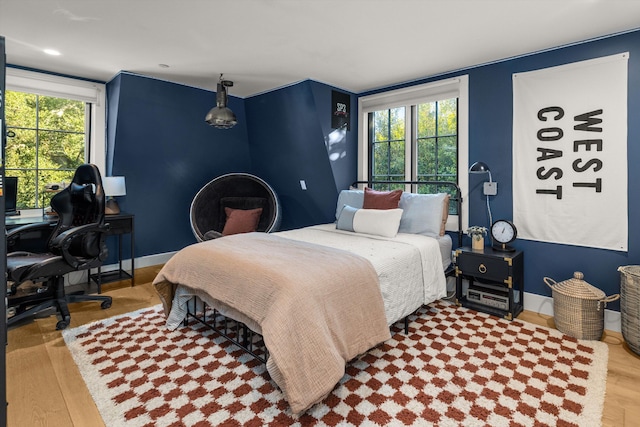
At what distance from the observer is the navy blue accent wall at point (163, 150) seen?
3.96 meters

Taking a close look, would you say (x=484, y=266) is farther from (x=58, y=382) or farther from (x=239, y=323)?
(x=58, y=382)

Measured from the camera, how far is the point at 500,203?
332 centimetres

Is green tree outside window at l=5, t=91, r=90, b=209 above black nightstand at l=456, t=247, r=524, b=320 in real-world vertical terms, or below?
above

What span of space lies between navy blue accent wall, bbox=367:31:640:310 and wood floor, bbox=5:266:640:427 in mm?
476

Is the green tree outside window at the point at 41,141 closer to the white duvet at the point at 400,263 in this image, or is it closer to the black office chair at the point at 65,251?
the black office chair at the point at 65,251

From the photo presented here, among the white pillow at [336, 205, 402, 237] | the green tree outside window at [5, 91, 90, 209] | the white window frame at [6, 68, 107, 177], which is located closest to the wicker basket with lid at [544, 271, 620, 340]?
the white pillow at [336, 205, 402, 237]

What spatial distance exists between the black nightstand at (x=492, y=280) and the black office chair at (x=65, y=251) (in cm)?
329

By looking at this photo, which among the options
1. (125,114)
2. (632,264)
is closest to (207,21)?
(125,114)

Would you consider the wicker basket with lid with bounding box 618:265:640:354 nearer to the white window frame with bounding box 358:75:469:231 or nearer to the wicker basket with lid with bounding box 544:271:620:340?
the wicker basket with lid with bounding box 544:271:620:340

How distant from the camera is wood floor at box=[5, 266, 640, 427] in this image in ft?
5.64

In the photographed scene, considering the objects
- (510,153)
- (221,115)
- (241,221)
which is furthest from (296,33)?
(241,221)

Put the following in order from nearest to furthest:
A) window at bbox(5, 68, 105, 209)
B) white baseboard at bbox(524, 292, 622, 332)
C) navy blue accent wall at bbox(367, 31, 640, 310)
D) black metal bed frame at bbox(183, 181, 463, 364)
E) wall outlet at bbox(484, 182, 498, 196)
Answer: black metal bed frame at bbox(183, 181, 463, 364) < navy blue accent wall at bbox(367, 31, 640, 310) < white baseboard at bbox(524, 292, 622, 332) < wall outlet at bbox(484, 182, 498, 196) < window at bbox(5, 68, 105, 209)

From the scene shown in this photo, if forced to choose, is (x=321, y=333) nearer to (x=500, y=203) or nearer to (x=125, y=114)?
(x=500, y=203)

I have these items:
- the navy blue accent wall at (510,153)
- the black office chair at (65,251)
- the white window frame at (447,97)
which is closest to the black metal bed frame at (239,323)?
the white window frame at (447,97)
